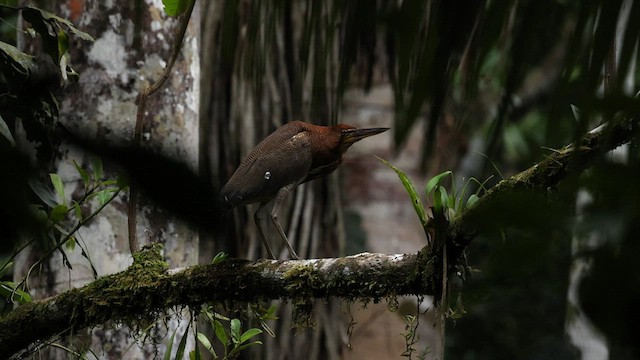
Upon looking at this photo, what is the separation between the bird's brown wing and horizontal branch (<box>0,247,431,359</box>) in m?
0.48

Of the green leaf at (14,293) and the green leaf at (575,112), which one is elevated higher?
the green leaf at (14,293)

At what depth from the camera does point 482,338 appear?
31.1 inches

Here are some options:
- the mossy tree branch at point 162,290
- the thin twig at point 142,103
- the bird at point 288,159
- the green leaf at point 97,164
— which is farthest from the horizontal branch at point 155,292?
the green leaf at point 97,164

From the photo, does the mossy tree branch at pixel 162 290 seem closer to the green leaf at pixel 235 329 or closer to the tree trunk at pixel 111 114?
the green leaf at pixel 235 329

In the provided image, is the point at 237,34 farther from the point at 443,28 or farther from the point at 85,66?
the point at 85,66

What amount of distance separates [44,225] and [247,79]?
0.17m

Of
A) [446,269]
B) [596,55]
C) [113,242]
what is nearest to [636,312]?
[596,55]

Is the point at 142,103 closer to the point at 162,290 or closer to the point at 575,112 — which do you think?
the point at 162,290

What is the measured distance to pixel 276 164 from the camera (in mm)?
3029

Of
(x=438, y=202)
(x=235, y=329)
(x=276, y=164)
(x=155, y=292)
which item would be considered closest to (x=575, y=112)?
(x=438, y=202)

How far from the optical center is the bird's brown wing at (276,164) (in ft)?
9.86

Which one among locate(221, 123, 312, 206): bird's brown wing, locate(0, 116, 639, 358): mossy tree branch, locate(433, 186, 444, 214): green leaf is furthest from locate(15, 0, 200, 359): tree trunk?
locate(433, 186, 444, 214): green leaf

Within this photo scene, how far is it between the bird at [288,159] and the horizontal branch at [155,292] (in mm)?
446

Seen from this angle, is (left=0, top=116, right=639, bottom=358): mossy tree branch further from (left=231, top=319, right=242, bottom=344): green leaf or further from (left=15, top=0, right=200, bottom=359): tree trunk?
(left=15, top=0, right=200, bottom=359): tree trunk
